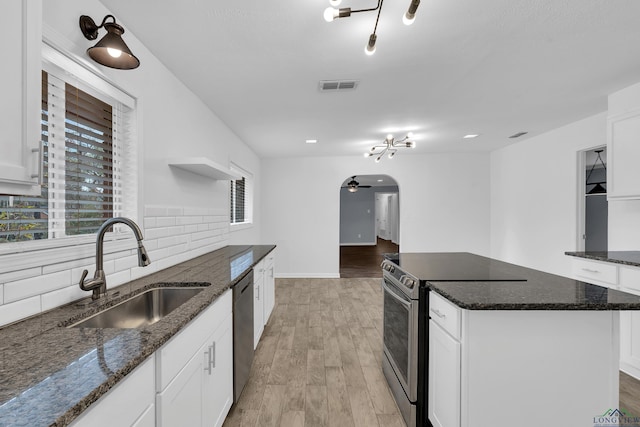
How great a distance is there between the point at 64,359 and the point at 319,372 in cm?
195

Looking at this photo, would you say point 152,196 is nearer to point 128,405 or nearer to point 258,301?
point 258,301

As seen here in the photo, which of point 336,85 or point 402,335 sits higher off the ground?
point 336,85

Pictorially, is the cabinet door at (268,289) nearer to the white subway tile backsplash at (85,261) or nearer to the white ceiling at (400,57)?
the white subway tile backsplash at (85,261)

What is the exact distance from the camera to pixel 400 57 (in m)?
2.21

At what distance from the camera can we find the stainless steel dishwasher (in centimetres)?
192

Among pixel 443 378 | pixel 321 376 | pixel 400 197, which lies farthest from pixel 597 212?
pixel 321 376

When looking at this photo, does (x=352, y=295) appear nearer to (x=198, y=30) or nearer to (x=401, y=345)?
(x=401, y=345)

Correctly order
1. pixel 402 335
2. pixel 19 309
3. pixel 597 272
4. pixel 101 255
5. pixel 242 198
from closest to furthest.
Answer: pixel 19 309, pixel 101 255, pixel 402 335, pixel 597 272, pixel 242 198

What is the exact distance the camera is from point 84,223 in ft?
5.10

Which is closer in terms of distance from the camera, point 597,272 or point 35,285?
point 35,285

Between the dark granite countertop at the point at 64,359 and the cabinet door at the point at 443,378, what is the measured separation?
1.22 metres

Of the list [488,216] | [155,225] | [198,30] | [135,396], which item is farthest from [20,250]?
[488,216]

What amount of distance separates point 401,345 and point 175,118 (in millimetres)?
2509

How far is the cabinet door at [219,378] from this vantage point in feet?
Answer: 4.93
